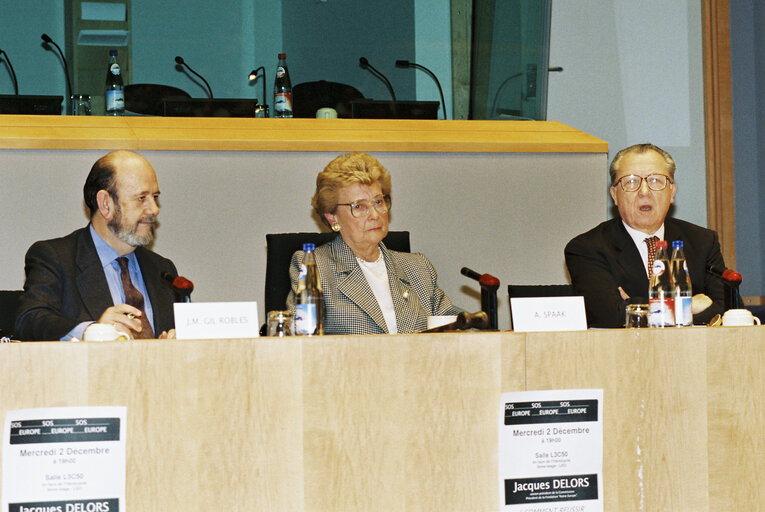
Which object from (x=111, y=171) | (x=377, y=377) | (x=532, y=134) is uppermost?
(x=532, y=134)

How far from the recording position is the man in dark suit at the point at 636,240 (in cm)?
255

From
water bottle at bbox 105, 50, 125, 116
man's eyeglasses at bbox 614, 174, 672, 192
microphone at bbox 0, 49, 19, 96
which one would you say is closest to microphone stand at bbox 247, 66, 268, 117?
water bottle at bbox 105, 50, 125, 116

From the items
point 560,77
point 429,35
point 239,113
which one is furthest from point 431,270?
point 560,77

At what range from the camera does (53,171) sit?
3.00 meters

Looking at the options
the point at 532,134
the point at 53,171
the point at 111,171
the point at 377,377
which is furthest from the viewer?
the point at 532,134

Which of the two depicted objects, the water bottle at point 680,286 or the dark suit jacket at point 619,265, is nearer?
the water bottle at point 680,286

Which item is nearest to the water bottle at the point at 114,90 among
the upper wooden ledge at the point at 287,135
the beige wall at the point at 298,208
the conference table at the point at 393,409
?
the upper wooden ledge at the point at 287,135

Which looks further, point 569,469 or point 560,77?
point 560,77

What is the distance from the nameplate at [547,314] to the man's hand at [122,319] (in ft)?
2.67

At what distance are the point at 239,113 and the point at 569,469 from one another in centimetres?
243

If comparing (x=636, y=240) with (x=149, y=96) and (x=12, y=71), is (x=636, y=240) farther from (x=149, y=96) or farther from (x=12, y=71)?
(x=12, y=71)

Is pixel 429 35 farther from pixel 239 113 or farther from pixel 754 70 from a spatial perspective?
pixel 754 70

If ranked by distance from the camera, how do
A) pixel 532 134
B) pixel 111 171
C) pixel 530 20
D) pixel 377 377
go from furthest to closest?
pixel 530 20 → pixel 532 134 → pixel 111 171 → pixel 377 377

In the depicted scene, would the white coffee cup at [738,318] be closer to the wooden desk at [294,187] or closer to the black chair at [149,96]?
the wooden desk at [294,187]
